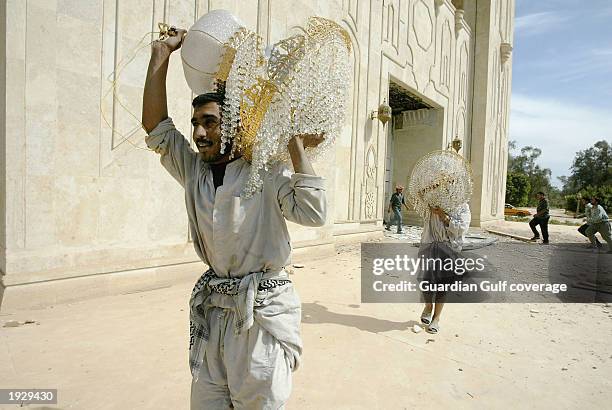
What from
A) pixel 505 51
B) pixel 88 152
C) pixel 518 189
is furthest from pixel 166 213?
pixel 518 189

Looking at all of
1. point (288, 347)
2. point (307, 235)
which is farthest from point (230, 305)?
point (307, 235)

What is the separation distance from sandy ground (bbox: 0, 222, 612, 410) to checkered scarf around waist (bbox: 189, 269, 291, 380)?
1268 mm

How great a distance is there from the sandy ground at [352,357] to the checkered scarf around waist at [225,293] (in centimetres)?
127

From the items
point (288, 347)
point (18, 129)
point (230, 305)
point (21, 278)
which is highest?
point (18, 129)

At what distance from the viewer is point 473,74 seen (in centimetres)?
1656

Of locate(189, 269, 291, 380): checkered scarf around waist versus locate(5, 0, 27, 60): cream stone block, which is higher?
locate(5, 0, 27, 60): cream stone block

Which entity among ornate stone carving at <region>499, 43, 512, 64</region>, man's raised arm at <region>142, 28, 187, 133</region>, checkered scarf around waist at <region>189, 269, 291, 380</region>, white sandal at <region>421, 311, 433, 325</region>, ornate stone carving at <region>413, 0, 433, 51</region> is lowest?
white sandal at <region>421, 311, 433, 325</region>

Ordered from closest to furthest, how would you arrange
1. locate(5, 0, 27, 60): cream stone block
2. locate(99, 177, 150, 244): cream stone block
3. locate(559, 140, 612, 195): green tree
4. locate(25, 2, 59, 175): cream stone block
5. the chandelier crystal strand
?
locate(5, 0, 27, 60): cream stone block < locate(25, 2, 59, 175): cream stone block < the chandelier crystal strand < locate(99, 177, 150, 244): cream stone block < locate(559, 140, 612, 195): green tree

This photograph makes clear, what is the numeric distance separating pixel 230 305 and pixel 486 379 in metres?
2.65

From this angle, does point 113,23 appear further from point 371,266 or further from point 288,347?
point 371,266

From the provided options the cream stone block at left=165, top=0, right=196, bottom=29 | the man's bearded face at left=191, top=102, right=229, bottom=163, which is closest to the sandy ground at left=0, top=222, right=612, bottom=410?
the man's bearded face at left=191, top=102, right=229, bottom=163

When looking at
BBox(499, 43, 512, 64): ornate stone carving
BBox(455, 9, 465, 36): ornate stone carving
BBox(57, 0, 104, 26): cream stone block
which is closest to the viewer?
BBox(57, 0, 104, 26): cream stone block

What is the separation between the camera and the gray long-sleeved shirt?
130 centimetres

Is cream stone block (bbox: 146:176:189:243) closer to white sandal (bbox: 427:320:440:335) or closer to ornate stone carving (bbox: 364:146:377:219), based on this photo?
white sandal (bbox: 427:320:440:335)
